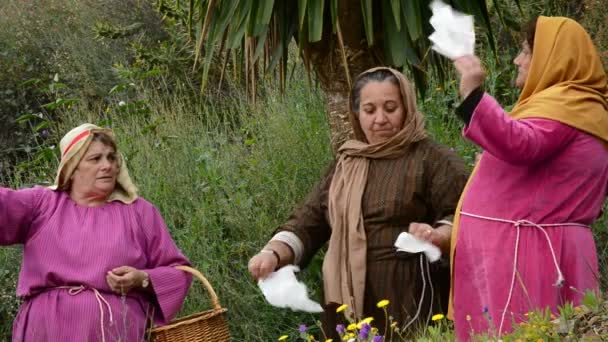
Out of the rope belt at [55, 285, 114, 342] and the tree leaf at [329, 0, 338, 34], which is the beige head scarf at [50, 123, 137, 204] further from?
the tree leaf at [329, 0, 338, 34]

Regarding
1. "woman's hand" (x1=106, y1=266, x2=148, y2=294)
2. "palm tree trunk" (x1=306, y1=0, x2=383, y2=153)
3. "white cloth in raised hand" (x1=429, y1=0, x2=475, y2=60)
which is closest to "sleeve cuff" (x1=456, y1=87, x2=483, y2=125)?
"white cloth in raised hand" (x1=429, y1=0, x2=475, y2=60)

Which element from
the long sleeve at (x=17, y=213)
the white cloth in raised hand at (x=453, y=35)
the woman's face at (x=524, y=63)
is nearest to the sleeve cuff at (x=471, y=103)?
the white cloth in raised hand at (x=453, y=35)

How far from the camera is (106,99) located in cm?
1051

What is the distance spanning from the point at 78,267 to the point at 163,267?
359 millimetres

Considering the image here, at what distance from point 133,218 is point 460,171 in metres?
1.43

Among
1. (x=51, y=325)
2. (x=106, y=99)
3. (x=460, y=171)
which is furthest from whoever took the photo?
(x=106, y=99)

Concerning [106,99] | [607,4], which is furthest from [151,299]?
[106,99]

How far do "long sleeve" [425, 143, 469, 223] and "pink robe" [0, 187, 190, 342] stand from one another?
1.21 meters

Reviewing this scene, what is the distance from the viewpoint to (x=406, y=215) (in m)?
4.47

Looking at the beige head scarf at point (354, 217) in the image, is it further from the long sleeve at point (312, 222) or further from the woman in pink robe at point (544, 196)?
the woman in pink robe at point (544, 196)

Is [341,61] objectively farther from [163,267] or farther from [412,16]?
[163,267]

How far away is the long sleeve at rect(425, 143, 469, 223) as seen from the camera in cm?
443

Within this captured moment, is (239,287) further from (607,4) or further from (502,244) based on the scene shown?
(607,4)

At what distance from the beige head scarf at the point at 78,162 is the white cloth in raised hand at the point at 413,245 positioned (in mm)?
1423
